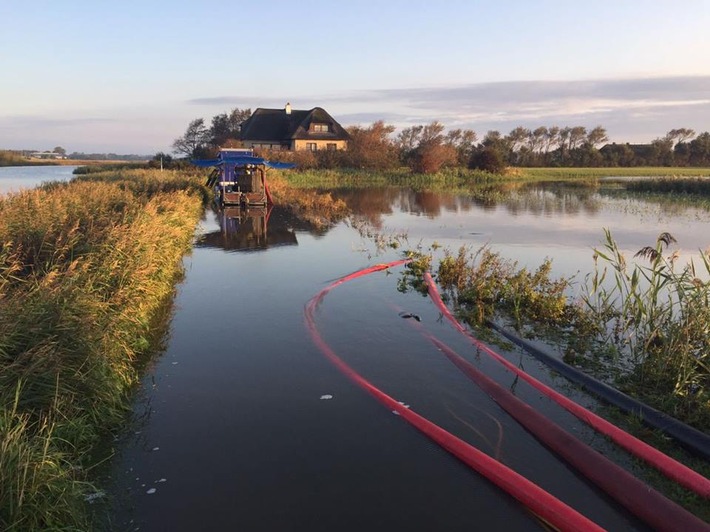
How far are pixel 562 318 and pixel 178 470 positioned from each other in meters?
5.92

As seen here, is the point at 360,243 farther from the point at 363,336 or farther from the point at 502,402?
the point at 502,402

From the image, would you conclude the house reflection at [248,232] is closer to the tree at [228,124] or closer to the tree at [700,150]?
the tree at [228,124]

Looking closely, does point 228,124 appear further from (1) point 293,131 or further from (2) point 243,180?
(2) point 243,180

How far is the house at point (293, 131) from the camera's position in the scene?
59188 mm

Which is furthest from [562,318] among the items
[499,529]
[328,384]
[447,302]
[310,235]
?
[310,235]

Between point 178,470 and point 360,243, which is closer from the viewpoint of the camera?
point 178,470

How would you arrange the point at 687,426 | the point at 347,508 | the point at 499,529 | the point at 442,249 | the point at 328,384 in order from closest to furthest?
the point at 499,529
the point at 347,508
the point at 687,426
the point at 328,384
the point at 442,249

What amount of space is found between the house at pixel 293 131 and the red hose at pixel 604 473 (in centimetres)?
5476

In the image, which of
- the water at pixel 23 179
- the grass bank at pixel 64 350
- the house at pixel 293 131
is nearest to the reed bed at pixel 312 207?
the water at pixel 23 179

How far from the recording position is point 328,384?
18.8 feet

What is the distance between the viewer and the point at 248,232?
16875 millimetres

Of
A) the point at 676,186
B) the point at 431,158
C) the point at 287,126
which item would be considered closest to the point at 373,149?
the point at 431,158

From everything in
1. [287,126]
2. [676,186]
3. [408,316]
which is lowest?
[408,316]

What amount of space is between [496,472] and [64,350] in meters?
3.81
